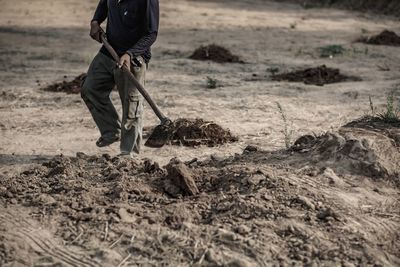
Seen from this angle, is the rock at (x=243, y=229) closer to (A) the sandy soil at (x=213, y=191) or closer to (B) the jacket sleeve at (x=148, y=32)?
(A) the sandy soil at (x=213, y=191)

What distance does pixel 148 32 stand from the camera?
5.80 m

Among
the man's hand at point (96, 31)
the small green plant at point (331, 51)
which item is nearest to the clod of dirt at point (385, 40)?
the small green plant at point (331, 51)

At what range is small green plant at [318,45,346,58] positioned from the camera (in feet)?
40.2

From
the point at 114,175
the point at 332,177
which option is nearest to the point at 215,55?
the point at 114,175

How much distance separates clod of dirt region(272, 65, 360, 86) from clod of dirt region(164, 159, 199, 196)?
558cm

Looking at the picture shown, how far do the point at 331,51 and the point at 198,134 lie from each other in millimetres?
6281

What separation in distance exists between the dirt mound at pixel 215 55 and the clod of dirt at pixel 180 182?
696 cm

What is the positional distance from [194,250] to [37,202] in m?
1.27

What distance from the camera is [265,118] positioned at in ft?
25.7

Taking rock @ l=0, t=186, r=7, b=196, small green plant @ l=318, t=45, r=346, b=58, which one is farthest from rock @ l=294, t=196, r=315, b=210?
small green plant @ l=318, t=45, r=346, b=58

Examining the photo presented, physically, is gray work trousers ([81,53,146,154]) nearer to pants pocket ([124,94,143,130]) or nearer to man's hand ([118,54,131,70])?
pants pocket ([124,94,143,130])

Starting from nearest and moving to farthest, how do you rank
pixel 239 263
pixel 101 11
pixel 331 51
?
pixel 239 263 < pixel 101 11 < pixel 331 51

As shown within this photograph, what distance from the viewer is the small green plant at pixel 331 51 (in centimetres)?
1224

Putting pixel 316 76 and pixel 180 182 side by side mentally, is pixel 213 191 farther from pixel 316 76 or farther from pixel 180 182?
pixel 316 76
